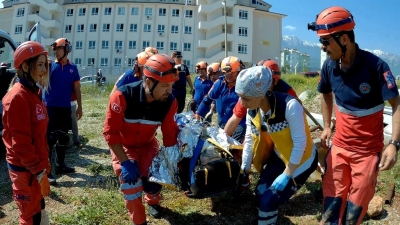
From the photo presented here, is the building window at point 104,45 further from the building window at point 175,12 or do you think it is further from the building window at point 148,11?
the building window at point 175,12

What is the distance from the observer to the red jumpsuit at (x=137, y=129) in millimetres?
3434

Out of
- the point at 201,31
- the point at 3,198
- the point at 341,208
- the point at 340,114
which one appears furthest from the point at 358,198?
the point at 201,31

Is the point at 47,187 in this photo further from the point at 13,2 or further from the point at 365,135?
the point at 13,2

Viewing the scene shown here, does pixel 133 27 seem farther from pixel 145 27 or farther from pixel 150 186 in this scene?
pixel 150 186

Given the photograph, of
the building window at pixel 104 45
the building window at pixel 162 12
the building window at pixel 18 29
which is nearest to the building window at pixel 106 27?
the building window at pixel 104 45

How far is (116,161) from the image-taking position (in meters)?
3.79

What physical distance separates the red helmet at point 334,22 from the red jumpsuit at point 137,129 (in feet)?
5.14

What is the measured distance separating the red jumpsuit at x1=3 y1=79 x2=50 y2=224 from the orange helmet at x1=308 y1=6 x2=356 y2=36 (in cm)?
239

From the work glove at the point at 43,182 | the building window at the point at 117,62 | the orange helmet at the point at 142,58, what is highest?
the building window at the point at 117,62

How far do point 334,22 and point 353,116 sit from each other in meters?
Answer: 0.80

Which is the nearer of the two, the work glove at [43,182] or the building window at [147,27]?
the work glove at [43,182]

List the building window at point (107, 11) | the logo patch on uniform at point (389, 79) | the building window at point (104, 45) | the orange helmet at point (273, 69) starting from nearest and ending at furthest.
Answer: the logo patch on uniform at point (389, 79) → the orange helmet at point (273, 69) → the building window at point (104, 45) → the building window at point (107, 11)

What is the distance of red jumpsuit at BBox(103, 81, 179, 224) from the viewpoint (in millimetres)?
3434

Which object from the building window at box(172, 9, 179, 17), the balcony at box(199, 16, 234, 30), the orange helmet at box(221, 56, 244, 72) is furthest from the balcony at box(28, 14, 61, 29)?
the orange helmet at box(221, 56, 244, 72)
